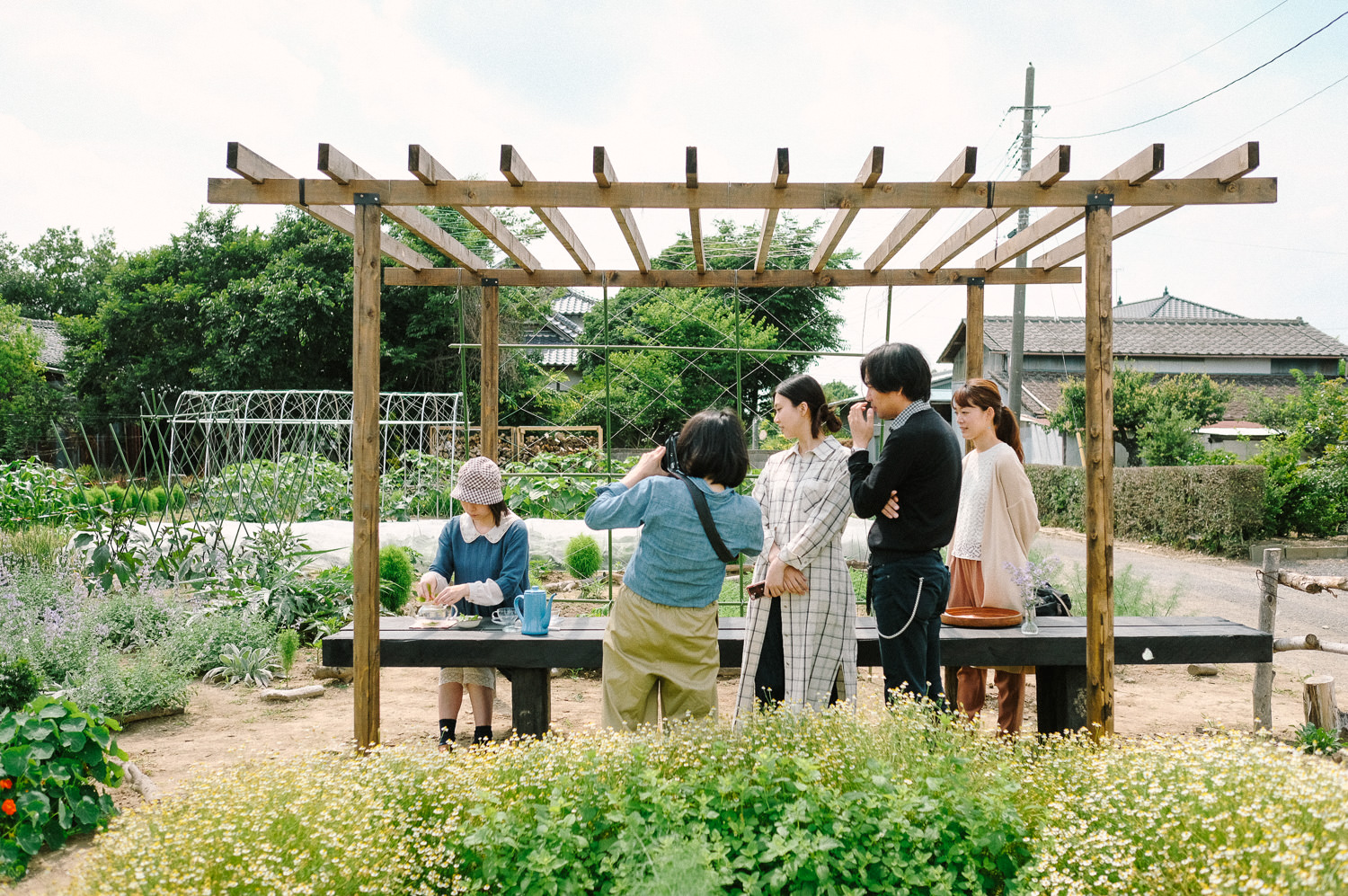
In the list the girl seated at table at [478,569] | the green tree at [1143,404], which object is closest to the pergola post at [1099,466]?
the girl seated at table at [478,569]

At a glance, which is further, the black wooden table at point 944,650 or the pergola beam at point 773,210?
the black wooden table at point 944,650

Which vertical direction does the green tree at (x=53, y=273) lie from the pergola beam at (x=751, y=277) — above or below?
above

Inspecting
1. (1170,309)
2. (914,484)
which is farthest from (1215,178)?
(1170,309)

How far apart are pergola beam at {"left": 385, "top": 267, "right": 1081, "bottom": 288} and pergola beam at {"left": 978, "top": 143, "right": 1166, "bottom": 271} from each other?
163 mm

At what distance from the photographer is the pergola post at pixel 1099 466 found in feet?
11.3

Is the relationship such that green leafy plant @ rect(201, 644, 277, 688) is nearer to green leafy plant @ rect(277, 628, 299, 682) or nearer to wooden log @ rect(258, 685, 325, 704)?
green leafy plant @ rect(277, 628, 299, 682)

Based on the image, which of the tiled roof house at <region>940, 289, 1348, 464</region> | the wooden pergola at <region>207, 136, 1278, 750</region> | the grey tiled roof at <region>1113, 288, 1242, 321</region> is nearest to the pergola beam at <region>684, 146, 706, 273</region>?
the wooden pergola at <region>207, 136, 1278, 750</region>

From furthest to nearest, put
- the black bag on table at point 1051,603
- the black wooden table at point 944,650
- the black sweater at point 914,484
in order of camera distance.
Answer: the black bag on table at point 1051,603 < the black wooden table at point 944,650 < the black sweater at point 914,484

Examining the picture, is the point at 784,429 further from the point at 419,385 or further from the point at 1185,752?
the point at 419,385

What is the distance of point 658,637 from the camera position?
2809mm

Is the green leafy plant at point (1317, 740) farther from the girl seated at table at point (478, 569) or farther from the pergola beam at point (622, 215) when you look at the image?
the pergola beam at point (622, 215)

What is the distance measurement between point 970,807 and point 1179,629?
224 cm

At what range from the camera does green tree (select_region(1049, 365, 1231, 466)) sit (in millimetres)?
16859

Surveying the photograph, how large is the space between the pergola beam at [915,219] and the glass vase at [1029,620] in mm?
1669
